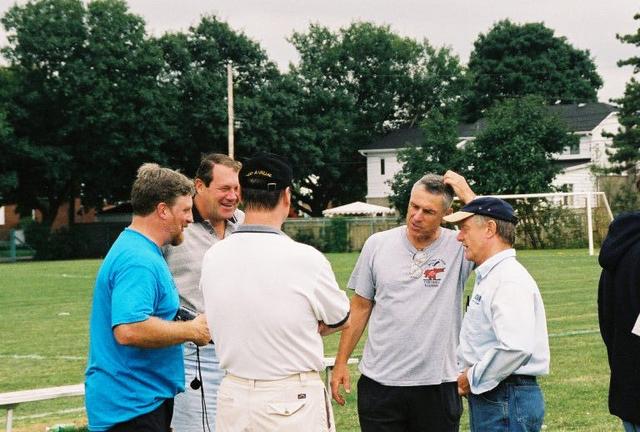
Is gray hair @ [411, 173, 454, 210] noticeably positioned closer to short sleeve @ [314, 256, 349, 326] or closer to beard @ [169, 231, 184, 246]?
beard @ [169, 231, 184, 246]

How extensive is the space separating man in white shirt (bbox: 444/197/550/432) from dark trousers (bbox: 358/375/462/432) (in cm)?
68

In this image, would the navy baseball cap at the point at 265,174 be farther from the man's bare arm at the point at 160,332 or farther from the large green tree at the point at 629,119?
the large green tree at the point at 629,119

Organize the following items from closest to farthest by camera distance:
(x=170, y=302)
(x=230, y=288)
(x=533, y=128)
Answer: (x=230, y=288) → (x=170, y=302) → (x=533, y=128)

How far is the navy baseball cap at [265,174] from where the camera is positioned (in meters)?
4.51

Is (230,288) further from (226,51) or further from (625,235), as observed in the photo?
(226,51)

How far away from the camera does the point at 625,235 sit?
15.1 feet

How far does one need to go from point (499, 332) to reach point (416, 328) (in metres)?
1.14

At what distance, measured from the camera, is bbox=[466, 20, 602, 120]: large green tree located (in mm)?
91812

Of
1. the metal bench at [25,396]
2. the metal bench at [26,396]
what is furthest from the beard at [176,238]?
the metal bench at [25,396]

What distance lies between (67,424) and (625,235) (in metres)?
6.19

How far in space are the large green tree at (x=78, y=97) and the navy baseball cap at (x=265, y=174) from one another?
56.0 m

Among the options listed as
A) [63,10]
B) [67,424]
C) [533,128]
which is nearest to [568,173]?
[533,128]

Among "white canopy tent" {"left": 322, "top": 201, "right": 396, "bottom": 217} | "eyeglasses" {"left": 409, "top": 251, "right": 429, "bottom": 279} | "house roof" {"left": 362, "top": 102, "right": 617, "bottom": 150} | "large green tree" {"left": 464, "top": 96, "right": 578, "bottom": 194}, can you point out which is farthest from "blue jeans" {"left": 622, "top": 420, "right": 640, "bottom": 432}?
"house roof" {"left": 362, "top": 102, "right": 617, "bottom": 150}

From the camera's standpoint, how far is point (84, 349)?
A: 50.7 ft
